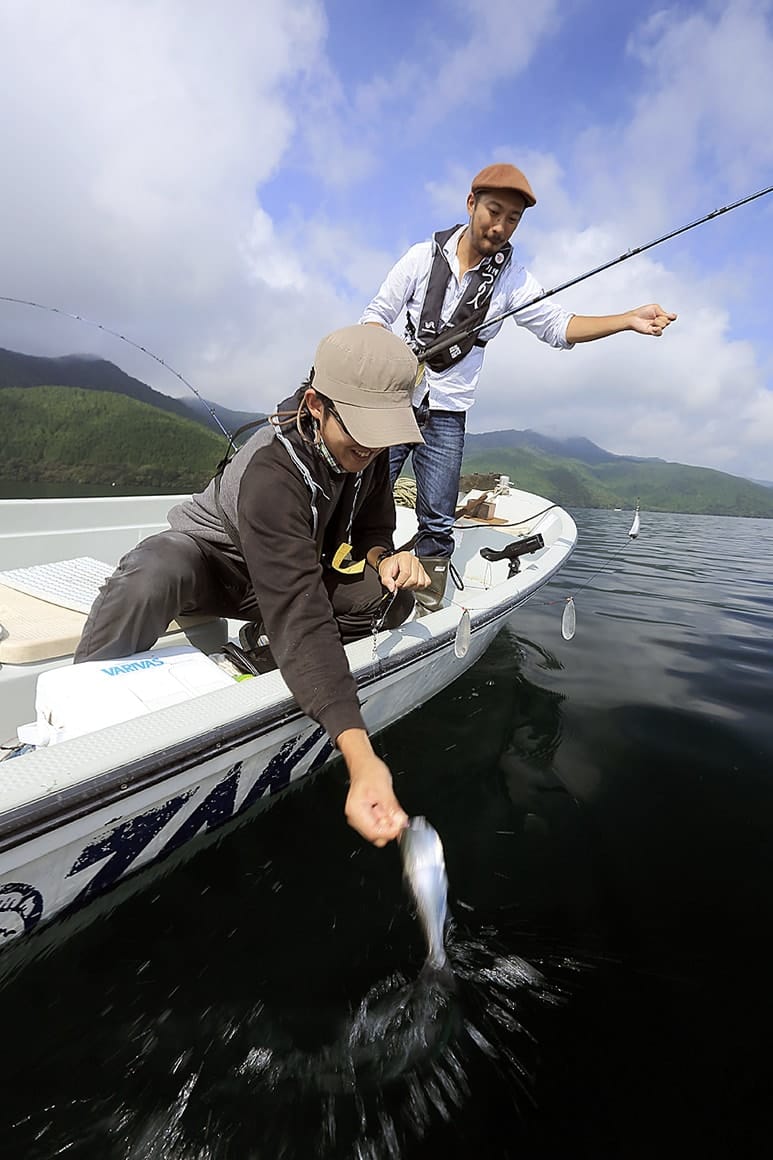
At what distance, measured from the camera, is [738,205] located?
3.61m

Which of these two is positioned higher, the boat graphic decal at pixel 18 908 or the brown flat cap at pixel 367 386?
the brown flat cap at pixel 367 386

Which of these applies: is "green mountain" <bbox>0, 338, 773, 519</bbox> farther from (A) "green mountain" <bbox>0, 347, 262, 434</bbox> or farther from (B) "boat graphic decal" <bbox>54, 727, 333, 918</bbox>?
(B) "boat graphic decal" <bbox>54, 727, 333, 918</bbox>

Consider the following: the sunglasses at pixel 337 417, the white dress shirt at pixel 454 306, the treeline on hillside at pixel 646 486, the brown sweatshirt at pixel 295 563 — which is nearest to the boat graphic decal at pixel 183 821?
the brown sweatshirt at pixel 295 563

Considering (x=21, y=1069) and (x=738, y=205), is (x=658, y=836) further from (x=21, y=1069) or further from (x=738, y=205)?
(x=738, y=205)

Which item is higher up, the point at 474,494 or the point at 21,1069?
the point at 474,494

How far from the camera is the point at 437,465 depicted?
404cm

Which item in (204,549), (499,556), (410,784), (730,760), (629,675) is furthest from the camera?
(629,675)

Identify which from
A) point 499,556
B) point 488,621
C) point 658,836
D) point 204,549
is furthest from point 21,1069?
point 499,556

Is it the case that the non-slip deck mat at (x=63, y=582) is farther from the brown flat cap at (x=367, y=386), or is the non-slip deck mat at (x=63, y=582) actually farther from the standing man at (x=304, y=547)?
the brown flat cap at (x=367, y=386)

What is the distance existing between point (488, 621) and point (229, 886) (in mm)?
2249

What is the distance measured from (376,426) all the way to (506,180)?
2343 mm

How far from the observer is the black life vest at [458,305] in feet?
12.0

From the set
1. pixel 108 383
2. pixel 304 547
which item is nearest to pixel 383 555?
pixel 304 547

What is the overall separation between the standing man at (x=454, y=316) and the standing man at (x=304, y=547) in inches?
50.8
